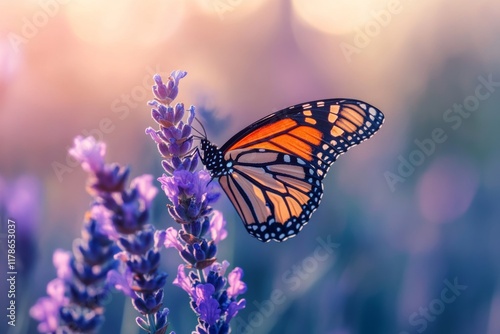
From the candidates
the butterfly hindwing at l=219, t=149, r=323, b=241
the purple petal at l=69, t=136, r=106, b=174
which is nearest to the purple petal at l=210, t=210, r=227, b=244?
the purple petal at l=69, t=136, r=106, b=174

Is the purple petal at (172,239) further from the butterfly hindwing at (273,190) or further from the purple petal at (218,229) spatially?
the butterfly hindwing at (273,190)

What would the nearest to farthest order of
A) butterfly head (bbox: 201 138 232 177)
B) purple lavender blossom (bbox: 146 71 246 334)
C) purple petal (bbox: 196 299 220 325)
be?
purple petal (bbox: 196 299 220 325) → purple lavender blossom (bbox: 146 71 246 334) → butterfly head (bbox: 201 138 232 177)

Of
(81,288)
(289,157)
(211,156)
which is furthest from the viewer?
(289,157)

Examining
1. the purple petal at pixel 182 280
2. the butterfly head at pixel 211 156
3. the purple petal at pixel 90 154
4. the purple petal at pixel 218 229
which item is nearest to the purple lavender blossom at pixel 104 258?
the purple petal at pixel 90 154

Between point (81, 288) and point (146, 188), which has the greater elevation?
point (146, 188)

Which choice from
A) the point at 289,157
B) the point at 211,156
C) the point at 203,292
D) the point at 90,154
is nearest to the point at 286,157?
the point at 289,157

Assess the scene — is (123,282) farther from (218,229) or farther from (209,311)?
(218,229)

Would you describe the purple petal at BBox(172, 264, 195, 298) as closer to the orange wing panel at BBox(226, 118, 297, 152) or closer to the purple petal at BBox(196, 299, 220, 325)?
the purple petal at BBox(196, 299, 220, 325)

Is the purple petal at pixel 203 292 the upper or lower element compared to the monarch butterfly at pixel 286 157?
lower
